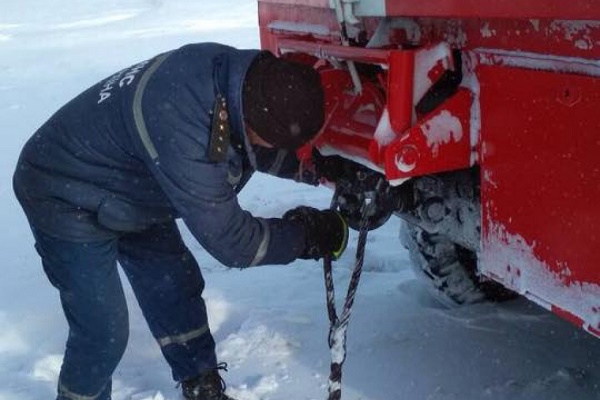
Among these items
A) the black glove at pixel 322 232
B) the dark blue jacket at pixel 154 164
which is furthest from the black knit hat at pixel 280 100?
the black glove at pixel 322 232

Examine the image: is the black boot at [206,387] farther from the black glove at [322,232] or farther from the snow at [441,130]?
the snow at [441,130]

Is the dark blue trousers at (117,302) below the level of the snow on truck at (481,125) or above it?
below

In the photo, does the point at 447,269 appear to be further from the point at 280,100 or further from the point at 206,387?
the point at 280,100

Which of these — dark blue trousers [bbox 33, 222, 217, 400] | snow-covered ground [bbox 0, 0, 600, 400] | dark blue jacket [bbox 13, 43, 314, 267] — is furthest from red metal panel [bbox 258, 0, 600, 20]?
snow-covered ground [bbox 0, 0, 600, 400]

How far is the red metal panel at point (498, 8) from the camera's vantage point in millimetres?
1279

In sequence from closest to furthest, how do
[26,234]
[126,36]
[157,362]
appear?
[157,362] → [26,234] → [126,36]

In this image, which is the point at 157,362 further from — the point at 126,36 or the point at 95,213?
the point at 126,36

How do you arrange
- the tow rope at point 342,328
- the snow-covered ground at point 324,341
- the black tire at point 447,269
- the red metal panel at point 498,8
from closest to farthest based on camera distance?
the red metal panel at point 498,8
the tow rope at point 342,328
the snow-covered ground at point 324,341
the black tire at point 447,269

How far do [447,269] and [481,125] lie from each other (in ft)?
3.49


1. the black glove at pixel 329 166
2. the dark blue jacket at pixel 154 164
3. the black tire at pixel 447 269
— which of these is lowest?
the black tire at pixel 447 269

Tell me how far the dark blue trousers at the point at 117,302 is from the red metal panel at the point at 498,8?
3.66 ft

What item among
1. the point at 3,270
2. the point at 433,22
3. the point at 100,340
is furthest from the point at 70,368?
the point at 3,270

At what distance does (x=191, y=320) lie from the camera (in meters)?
2.44

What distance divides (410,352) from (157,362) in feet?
3.18
